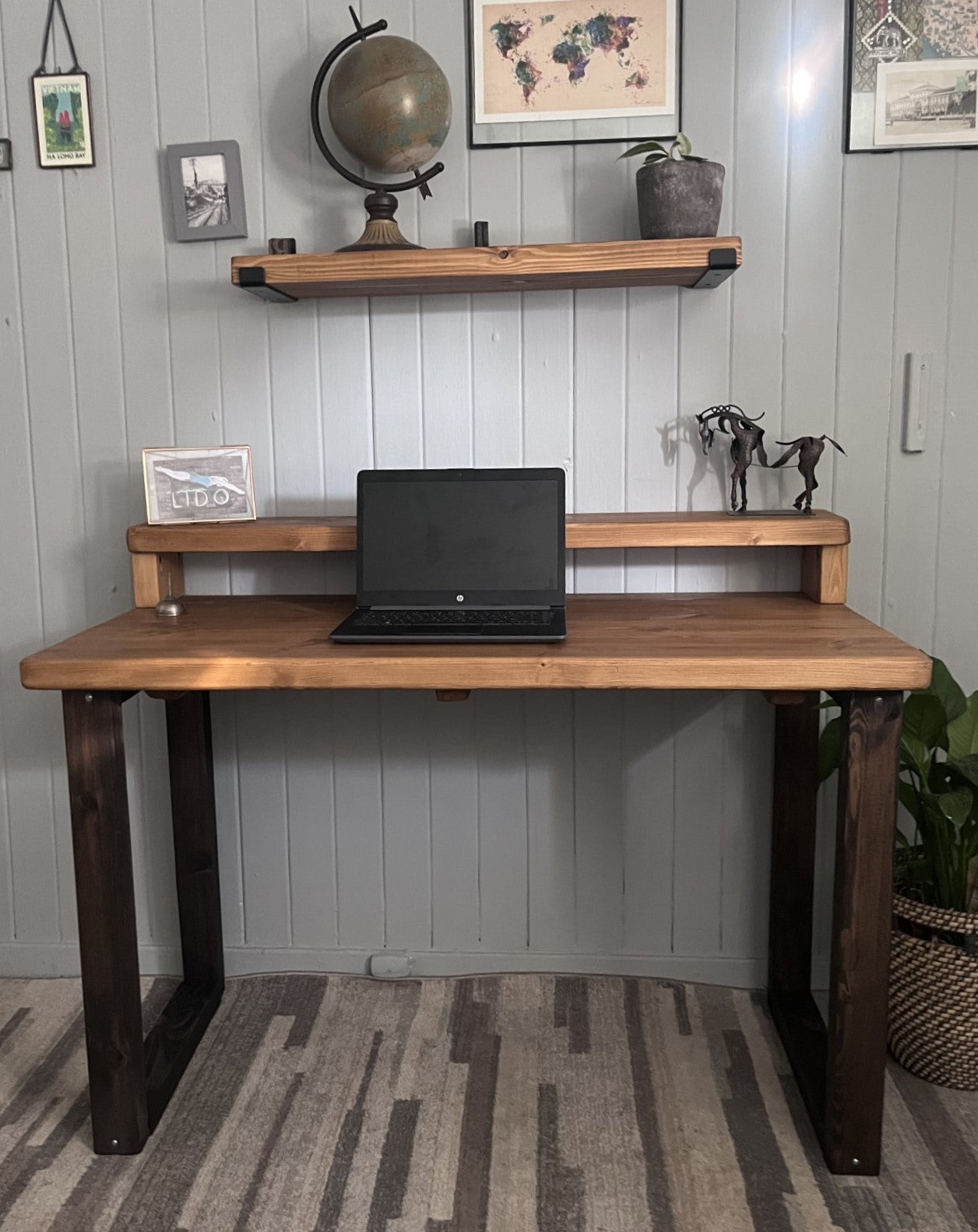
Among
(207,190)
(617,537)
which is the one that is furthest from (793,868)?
(207,190)

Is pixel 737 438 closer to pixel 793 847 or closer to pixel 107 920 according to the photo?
pixel 793 847

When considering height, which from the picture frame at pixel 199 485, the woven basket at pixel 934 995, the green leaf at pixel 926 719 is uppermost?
the picture frame at pixel 199 485

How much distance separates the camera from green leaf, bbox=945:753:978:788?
172 centimetres

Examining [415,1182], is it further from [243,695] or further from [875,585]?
[875,585]

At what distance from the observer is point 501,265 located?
6.06ft

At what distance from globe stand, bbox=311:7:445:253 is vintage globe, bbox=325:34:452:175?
0.02 meters

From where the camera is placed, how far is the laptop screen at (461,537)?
188 centimetres

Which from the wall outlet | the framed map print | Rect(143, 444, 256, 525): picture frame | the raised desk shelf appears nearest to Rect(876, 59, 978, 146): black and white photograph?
the framed map print

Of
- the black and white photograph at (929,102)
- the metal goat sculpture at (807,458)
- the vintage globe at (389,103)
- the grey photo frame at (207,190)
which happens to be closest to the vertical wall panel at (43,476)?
the grey photo frame at (207,190)

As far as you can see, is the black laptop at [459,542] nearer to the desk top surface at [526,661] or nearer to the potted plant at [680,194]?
the desk top surface at [526,661]

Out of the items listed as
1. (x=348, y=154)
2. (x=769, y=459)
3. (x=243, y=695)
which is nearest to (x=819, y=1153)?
(x=769, y=459)

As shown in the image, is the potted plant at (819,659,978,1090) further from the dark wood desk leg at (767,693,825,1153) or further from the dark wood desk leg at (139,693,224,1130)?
the dark wood desk leg at (139,693,224,1130)

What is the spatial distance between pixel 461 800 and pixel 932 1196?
1054mm

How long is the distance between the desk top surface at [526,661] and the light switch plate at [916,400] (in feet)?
1.45
